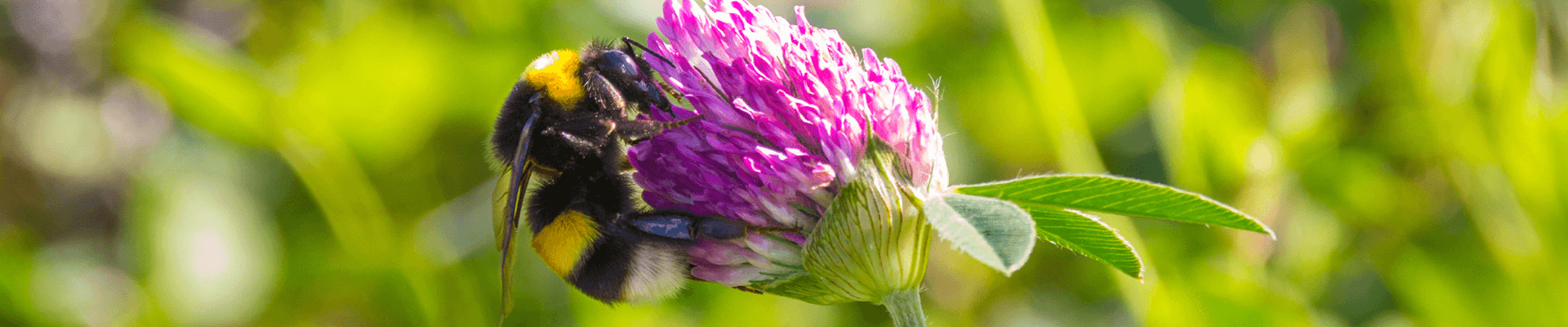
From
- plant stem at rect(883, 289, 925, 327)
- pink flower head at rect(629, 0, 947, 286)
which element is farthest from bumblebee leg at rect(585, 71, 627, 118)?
plant stem at rect(883, 289, 925, 327)

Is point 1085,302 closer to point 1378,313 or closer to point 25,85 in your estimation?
point 1378,313

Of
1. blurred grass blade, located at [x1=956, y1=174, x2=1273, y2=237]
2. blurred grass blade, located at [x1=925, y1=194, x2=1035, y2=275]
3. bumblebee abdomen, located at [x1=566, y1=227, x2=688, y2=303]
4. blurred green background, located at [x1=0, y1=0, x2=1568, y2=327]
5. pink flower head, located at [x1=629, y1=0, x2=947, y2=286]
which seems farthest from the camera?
blurred green background, located at [x1=0, y1=0, x2=1568, y2=327]

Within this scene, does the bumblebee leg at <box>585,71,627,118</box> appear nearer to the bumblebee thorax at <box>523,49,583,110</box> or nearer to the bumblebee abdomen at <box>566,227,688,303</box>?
the bumblebee thorax at <box>523,49,583,110</box>

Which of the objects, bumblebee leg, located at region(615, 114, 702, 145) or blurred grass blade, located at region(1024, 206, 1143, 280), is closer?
blurred grass blade, located at region(1024, 206, 1143, 280)

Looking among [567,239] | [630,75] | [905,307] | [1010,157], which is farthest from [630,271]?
[1010,157]

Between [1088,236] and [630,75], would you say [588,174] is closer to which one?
[630,75]

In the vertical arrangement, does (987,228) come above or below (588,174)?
below

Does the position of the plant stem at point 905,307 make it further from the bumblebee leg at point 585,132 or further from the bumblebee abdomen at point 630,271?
the bumblebee leg at point 585,132
